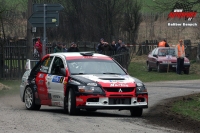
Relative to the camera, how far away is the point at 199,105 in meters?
16.5

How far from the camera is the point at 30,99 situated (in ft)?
54.2

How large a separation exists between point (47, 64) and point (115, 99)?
2.83m

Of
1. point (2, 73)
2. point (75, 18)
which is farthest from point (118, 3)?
point (2, 73)

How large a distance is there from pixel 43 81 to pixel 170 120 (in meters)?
3.79

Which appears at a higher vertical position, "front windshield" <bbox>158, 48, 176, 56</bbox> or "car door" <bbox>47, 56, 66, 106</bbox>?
"car door" <bbox>47, 56, 66, 106</bbox>

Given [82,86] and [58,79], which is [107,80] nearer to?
[82,86]

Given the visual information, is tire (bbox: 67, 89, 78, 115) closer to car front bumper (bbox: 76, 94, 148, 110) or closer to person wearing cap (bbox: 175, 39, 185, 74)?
car front bumper (bbox: 76, 94, 148, 110)

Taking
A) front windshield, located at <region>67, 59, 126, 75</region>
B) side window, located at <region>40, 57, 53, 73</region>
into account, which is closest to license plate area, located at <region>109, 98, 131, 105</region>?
front windshield, located at <region>67, 59, 126, 75</region>

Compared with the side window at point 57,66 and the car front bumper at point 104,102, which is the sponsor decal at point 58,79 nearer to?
the side window at point 57,66

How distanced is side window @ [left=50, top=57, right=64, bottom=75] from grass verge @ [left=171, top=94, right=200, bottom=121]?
120 inches

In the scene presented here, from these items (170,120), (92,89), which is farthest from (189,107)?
(92,89)

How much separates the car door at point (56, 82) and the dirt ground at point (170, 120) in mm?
2191

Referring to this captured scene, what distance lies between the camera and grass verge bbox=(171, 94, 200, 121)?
48.3 feet

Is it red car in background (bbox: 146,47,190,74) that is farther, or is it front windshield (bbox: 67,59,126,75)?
red car in background (bbox: 146,47,190,74)
